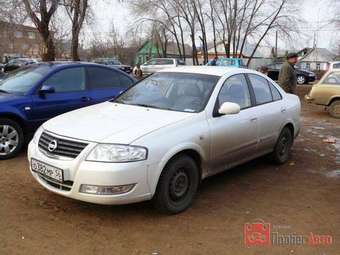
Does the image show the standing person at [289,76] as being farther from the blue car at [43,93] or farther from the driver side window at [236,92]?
the driver side window at [236,92]

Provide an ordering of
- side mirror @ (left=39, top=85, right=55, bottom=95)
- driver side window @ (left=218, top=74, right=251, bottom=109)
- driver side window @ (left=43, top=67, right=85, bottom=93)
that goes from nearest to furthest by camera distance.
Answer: driver side window @ (left=218, top=74, right=251, bottom=109), side mirror @ (left=39, top=85, right=55, bottom=95), driver side window @ (left=43, top=67, right=85, bottom=93)

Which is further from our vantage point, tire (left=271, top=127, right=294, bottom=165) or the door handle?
the door handle

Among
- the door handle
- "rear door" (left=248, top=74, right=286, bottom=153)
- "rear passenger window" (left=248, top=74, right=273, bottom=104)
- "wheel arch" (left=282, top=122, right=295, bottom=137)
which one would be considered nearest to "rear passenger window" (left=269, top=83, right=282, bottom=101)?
"rear door" (left=248, top=74, right=286, bottom=153)

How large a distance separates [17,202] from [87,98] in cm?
293

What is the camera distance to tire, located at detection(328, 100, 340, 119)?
40.5 feet

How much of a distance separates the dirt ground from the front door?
436 millimetres

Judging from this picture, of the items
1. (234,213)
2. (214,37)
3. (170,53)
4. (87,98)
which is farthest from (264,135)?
(170,53)

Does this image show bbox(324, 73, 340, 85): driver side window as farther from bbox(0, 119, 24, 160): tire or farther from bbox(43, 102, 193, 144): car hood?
bbox(0, 119, 24, 160): tire

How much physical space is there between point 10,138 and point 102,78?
205cm

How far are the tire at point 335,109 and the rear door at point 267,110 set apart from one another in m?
6.66

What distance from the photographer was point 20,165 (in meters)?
6.09

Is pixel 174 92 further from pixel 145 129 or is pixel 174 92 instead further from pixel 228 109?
pixel 145 129

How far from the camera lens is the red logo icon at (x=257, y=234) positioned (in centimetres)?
394

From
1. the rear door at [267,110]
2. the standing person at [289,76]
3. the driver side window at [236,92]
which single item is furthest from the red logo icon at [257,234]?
the standing person at [289,76]
